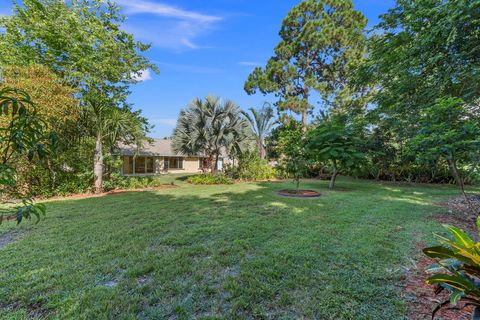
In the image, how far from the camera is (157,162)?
808 inches

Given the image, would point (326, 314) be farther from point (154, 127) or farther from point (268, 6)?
point (154, 127)

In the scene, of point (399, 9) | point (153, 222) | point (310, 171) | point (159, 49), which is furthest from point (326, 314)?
point (310, 171)

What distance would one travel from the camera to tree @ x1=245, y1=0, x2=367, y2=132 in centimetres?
1694

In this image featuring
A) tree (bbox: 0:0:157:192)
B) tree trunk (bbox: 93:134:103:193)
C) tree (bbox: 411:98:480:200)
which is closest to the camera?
tree (bbox: 411:98:480:200)

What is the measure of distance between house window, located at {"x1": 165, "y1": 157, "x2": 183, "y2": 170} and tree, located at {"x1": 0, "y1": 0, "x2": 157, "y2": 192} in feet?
37.7

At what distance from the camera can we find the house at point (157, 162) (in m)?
18.2

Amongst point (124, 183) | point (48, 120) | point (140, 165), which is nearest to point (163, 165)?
point (140, 165)

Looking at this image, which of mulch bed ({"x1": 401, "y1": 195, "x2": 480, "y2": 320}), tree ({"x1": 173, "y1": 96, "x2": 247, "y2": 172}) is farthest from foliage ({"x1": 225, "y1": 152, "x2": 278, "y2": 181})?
mulch bed ({"x1": 401, "y1": 195, "x2": 480, "y2": 320})

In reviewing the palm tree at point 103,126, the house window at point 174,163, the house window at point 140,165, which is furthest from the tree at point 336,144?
the house window at point 174,163

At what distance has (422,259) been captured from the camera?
323 cm

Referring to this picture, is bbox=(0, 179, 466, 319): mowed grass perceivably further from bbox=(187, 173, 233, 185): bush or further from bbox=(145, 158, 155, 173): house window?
bbox=(145, 158, 155, 173): house window

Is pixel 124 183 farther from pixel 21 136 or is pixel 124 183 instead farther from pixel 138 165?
pixel 21 136

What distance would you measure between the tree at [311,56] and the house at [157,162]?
8.15 meters

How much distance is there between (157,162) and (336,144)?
16.4m
